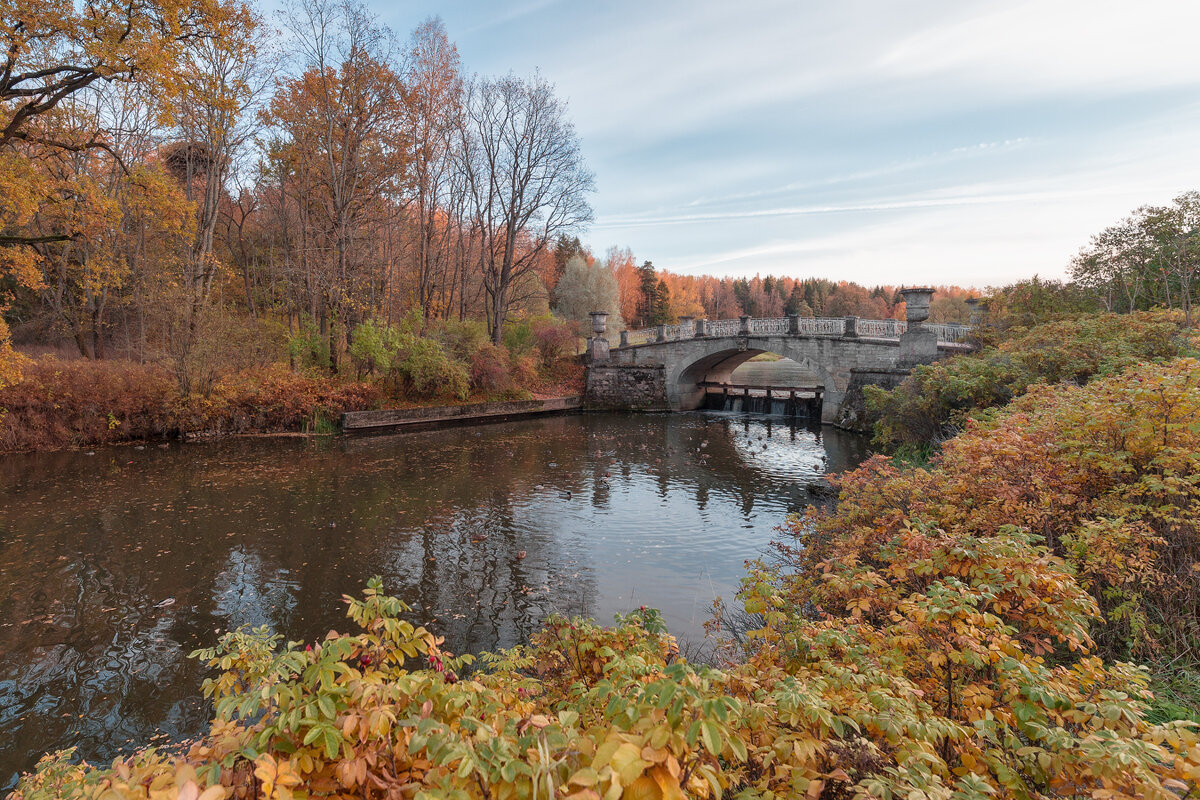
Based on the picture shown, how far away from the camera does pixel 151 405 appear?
1488 centimetres

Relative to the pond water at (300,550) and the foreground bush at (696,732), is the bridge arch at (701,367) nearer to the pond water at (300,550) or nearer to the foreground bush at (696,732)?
the pond water at (300,550)

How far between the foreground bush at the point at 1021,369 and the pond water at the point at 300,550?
85.5 inches

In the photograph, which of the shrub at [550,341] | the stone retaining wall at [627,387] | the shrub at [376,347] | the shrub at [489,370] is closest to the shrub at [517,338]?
the shrub at [550,341]

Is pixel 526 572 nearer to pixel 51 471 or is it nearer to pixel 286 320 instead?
pixel 51 471

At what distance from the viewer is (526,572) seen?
294 inches

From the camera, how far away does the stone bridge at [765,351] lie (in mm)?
18156

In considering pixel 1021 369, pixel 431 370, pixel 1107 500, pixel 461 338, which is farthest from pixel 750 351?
pixel 1107 500

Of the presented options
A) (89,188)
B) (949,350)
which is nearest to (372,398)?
(89,188)

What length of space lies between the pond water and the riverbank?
133 centimetres

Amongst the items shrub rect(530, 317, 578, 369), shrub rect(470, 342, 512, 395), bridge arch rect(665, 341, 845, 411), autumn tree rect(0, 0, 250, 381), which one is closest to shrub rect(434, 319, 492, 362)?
shrub rect(470, 342, 512, 395)

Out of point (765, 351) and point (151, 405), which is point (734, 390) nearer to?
point (765, 351)

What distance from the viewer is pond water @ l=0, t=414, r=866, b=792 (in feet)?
16.4

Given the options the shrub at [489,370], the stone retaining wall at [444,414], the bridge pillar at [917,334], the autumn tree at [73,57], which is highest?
the autumn tree at [73,57]

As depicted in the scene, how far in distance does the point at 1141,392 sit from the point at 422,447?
582 inches
